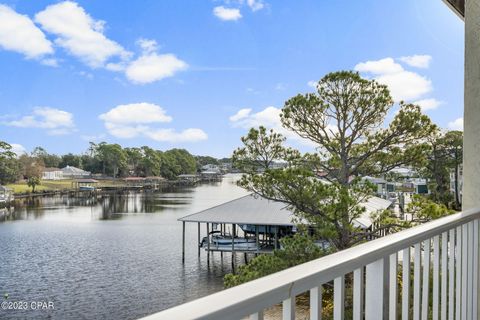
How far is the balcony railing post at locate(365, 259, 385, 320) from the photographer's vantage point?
0.78 m

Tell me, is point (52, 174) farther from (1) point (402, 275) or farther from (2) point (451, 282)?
(1) point (402, 275)

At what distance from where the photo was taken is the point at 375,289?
2.55 feet

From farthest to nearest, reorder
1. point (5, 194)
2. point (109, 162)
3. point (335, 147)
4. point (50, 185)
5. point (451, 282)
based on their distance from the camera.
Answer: point (109, 162) → point (50, 185) → point (5, 194) → point (335, 147) → point (451, 282)

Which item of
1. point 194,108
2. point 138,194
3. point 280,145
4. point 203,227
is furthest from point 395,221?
point 194,108

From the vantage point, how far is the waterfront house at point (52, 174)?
47.2 m

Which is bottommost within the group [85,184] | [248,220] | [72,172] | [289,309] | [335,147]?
[85,184]

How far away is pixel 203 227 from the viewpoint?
29406 millimetres

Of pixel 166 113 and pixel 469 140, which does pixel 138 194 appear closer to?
pixel 166 113

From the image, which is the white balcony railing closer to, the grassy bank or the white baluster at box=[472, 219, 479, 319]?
the white baluster at box=[472, 219, 479, 319]

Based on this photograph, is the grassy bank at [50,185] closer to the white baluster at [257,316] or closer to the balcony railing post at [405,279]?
the balcony railing post at [405,279]

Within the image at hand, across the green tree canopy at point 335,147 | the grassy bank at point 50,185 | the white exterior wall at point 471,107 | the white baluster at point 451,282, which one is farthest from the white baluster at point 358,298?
the grassy bank at point 50,185

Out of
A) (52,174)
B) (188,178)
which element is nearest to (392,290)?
(52,174)

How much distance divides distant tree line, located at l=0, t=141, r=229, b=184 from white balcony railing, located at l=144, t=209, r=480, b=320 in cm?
4052

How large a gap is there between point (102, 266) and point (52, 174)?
3073cm
